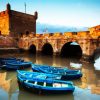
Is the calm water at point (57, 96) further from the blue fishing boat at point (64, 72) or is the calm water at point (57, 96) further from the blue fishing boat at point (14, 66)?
the blue fishing boat at point (14, 66)

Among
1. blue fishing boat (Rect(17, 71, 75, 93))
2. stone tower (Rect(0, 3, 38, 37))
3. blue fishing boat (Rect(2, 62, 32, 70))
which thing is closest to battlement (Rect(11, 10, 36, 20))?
stone tower (Rect(0, 3, 38, 37))

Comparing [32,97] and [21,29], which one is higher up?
[21,29]

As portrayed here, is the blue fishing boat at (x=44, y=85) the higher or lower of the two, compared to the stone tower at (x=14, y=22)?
lower

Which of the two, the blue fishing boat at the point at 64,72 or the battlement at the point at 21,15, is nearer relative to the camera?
the blue fishing boat at the point at 64,72

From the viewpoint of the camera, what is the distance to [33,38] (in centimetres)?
3297

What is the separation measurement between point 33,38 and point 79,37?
1084cm

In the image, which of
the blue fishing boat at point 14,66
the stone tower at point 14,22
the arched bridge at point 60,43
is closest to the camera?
the blue fishing boat at point 14,66

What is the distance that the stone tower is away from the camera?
35656 mm

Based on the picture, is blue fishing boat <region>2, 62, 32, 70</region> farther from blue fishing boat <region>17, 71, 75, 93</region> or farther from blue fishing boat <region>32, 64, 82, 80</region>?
blue fishing boat <region>17, 71, 75, 93</region>

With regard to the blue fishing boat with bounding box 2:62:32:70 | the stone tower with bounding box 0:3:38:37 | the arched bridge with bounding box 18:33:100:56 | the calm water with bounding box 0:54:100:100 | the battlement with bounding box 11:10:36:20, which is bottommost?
the calm water with bounding box 0:54:100:100

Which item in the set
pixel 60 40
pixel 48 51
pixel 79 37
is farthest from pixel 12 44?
pixel 79 37

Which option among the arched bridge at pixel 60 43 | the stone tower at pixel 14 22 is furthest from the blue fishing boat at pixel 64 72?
the stone tower at pixel 14 22

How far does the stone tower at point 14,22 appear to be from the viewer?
3566cm

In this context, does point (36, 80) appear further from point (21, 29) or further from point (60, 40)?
point (21, 29)
